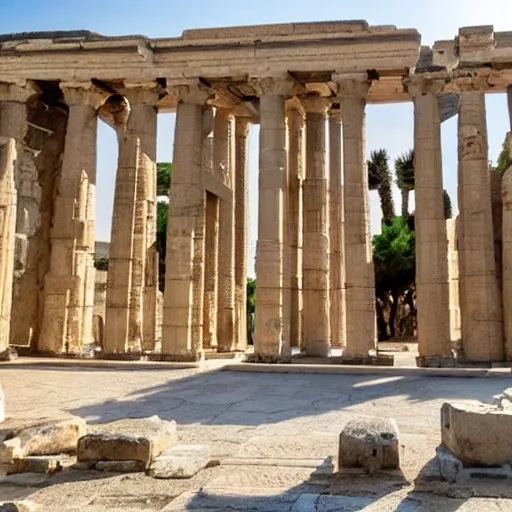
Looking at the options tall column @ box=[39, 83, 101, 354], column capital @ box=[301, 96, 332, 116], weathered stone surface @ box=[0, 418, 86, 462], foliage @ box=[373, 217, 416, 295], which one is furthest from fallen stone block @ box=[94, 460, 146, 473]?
foliage @ box=[373, 217, 416, 295]

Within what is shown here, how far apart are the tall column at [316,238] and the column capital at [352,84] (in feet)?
7.49

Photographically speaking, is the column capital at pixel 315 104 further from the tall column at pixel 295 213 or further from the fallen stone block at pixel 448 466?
the fallen stone block at pixel 448 466

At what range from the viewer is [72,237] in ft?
48.7

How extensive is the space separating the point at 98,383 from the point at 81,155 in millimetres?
6762

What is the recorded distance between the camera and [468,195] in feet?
43.8

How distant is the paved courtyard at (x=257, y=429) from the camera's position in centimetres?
402

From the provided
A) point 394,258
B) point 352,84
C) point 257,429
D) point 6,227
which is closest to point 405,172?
point 394,258

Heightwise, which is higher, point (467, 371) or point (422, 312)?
point (422, 312)

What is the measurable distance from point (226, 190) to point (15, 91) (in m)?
6.02

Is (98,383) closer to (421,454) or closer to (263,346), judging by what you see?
(263,346)

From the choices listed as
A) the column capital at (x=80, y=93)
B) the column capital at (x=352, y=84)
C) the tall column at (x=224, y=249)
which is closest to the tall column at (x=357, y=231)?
the column capital at (x=352, y=84)

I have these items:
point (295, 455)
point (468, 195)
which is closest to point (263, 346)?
point (468, 195)

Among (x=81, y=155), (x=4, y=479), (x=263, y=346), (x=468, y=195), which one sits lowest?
(x=4, y=479)

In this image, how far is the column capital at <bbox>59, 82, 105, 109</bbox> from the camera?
48.8ft
